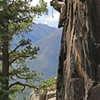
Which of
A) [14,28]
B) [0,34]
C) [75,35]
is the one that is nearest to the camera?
[75,35]

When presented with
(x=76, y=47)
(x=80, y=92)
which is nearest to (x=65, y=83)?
(x=80, y=92)

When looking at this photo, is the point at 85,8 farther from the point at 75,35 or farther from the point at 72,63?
the point at 72,63

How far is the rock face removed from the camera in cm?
824

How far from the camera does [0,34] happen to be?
10.9 m

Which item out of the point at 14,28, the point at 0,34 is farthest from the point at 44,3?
the point at 0,34

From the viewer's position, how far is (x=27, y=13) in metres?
17.1

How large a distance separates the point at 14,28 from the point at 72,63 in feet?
28.4

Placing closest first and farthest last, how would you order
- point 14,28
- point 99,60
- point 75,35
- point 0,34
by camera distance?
point 99,60 < point 75,35 < point 0,34 < point 14,28

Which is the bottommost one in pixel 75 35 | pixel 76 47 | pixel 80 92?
pixel 80 92

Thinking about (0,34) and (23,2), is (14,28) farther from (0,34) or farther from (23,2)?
(0,34)

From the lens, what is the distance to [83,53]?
28.2ft

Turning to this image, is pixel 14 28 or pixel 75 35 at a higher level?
pixel 14 28

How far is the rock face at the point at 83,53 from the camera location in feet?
27.0

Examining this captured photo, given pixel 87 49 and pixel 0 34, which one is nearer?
pixel 87 49
